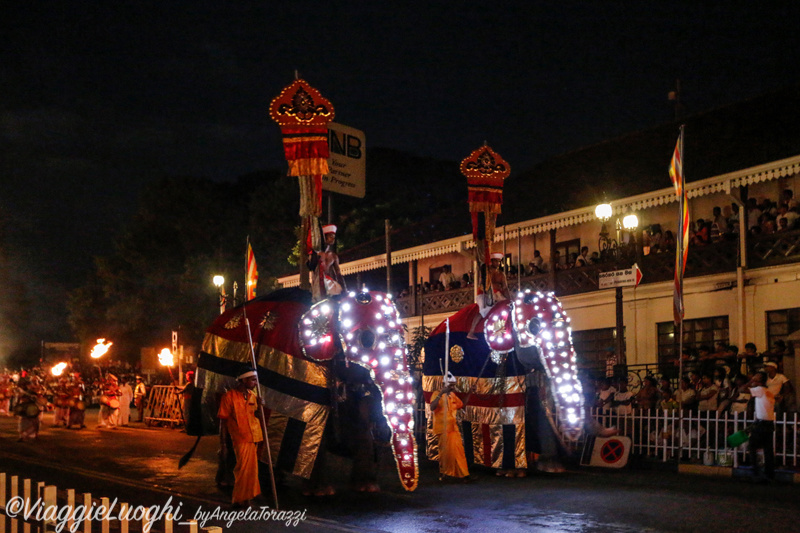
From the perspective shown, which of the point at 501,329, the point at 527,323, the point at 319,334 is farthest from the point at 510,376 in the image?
the point at 319,334

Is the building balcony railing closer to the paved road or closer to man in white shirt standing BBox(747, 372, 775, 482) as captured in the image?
man in white shirt standing BBox(747, 372, 775, 482)

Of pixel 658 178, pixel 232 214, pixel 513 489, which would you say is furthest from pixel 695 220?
pixel 232 214

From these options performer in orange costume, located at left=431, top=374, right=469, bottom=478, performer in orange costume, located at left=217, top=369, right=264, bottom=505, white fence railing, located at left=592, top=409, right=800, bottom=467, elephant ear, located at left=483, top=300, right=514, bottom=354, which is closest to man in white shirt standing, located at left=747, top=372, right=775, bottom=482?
white fence railing, located at left=592, top=409, right=800, bottom=467

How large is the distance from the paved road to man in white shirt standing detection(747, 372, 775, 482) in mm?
343

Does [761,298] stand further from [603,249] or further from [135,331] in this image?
[135,331]

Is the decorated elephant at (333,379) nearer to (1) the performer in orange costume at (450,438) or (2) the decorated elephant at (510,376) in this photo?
(1) the performer in orange costume at (450,438)

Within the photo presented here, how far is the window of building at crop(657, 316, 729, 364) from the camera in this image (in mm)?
19344

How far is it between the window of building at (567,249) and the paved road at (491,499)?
1073 cm

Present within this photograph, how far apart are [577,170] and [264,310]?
15809mm

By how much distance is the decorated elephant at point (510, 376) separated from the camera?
11.5m

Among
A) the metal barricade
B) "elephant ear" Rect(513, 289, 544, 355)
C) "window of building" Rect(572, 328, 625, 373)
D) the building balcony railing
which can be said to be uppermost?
the building balcony railing

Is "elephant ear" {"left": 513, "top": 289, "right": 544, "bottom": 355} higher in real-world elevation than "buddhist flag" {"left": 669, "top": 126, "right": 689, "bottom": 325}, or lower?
lower

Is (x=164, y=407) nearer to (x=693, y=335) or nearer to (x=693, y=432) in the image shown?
(x=693, y=335)

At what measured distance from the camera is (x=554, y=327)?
38.5 feet
